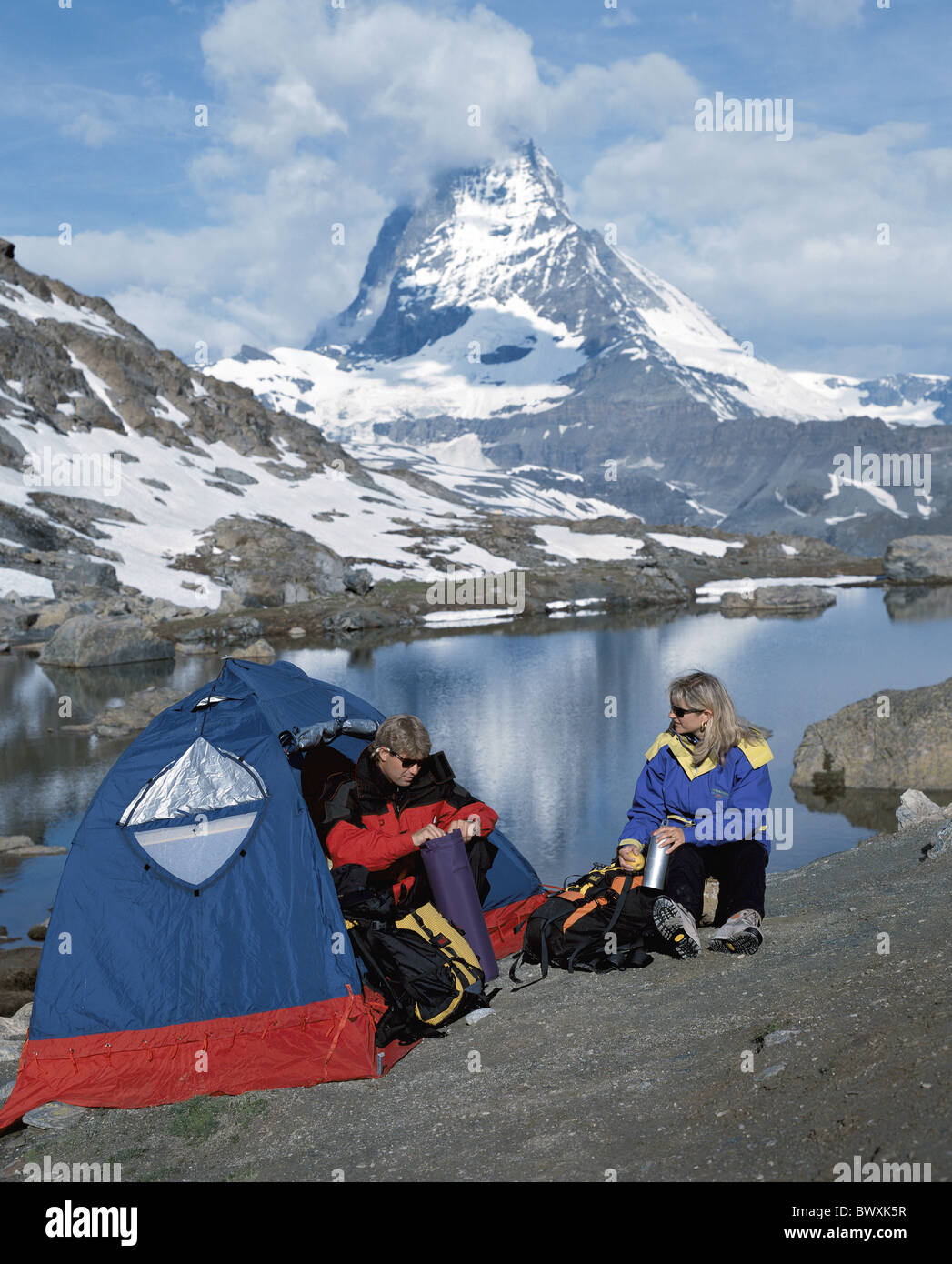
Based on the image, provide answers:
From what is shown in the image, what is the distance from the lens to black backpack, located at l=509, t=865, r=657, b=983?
810cm

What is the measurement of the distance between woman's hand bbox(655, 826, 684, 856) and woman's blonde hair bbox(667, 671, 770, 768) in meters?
0.55

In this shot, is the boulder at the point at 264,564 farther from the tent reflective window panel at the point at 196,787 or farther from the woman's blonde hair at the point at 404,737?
the woman's blonde hair at the point at 404,737

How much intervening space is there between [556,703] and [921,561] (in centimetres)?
7110

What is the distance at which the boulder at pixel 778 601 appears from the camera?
238 ft

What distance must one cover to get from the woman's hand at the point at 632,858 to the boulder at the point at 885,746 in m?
12.2

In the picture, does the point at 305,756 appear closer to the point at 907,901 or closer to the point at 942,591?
the point at 907,901

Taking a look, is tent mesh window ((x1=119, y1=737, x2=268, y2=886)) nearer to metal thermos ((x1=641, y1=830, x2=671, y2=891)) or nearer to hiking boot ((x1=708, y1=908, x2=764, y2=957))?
metal thermos ((x1=641, y1=830, x2=671, y2=891))

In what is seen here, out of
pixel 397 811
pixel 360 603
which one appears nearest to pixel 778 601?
pixel 360 603

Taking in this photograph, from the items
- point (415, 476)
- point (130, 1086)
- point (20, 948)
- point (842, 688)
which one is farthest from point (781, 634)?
point (415, 476)

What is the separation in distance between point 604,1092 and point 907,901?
3.71m

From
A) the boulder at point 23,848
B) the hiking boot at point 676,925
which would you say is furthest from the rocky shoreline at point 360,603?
the hiking boot at point 676,925

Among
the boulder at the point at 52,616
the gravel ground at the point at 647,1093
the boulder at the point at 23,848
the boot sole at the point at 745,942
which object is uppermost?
the boulder at the point at 52,616

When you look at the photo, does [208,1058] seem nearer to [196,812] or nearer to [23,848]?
[196,812]

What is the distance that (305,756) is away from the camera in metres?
Answer: 10.3
